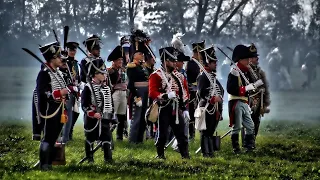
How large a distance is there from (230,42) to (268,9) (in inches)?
98.9

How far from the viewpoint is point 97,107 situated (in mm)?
11258

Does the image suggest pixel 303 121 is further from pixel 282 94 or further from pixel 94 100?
pixel 94 100

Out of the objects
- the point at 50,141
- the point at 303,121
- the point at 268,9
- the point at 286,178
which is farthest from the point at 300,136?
the point at 268,9

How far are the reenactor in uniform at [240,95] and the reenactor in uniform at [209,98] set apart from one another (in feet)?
1.97

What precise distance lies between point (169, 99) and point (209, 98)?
3.98 ft

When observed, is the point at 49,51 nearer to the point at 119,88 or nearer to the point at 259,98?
the point at 119,88

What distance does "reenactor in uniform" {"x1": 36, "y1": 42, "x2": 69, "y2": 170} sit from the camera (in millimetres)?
10609

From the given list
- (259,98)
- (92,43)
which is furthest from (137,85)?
(259,98)

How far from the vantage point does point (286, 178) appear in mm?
10578

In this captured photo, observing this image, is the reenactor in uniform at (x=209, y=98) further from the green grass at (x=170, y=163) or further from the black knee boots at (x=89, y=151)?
the black knee boots at (x=89, y=151)

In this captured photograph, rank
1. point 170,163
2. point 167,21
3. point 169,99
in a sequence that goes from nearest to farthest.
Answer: point 170,163, point 169,99, point 167,21

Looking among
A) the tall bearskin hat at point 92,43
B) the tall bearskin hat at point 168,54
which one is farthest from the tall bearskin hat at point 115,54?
the tall bearskin hat at point 168,54

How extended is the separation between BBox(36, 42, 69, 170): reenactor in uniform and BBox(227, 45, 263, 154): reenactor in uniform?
12.7 ft

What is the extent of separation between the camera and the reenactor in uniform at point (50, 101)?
10609 mm
